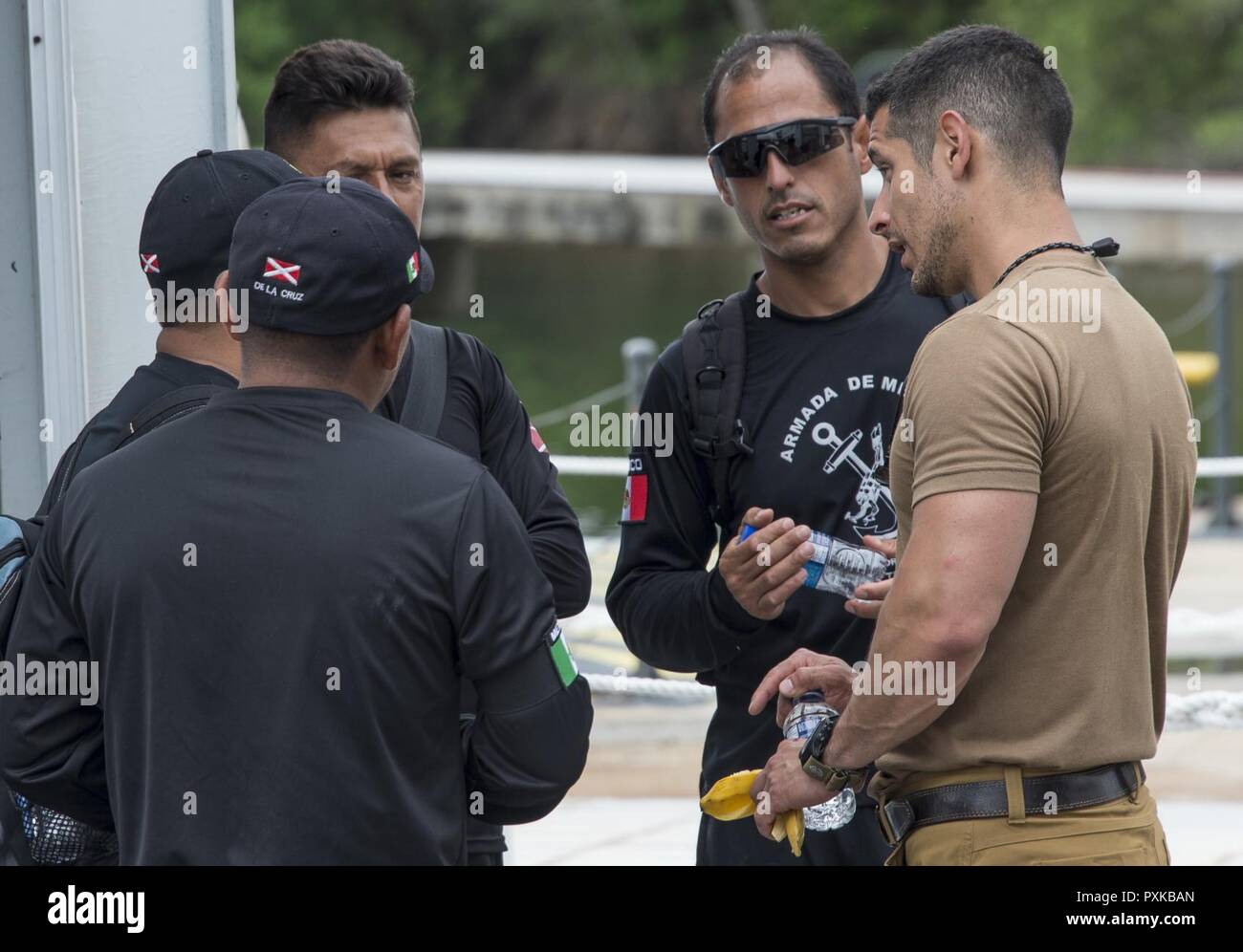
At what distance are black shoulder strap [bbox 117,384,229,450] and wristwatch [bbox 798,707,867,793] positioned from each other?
41.3 inches

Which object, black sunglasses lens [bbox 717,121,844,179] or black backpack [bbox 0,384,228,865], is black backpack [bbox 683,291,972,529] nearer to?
black sunglasses lens [bbox 717,121,844,179]

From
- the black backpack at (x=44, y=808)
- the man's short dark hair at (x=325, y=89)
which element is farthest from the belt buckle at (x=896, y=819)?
the man's short dark hair at (x=325, y=89)

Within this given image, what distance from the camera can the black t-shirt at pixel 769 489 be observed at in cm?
294

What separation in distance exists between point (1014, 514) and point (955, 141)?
0.61 m

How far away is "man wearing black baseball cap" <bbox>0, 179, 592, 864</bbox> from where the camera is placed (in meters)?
2.00

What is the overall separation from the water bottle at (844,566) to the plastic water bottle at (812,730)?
0.98 ft

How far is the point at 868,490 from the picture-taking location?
2934mm

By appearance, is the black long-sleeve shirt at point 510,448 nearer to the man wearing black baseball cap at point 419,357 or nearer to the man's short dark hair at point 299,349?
the man wearing black baseball cap at point 419,357

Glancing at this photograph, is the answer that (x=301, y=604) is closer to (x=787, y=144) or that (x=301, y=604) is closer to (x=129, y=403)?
(x=129, y=403)

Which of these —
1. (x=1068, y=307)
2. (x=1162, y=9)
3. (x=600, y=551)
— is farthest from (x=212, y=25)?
(x=1162, y=9)

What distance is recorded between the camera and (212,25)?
3.27 metres

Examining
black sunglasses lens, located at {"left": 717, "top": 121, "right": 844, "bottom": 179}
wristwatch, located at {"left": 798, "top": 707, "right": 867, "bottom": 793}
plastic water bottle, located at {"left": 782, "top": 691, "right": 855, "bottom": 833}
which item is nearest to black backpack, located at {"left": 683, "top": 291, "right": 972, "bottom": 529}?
black sunglasses lens, located at {"left": 717, "top": 121, "right": 844, "bottom": 179}

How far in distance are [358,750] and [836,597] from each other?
1172mm

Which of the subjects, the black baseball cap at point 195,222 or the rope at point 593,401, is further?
the rope at point 593,401
